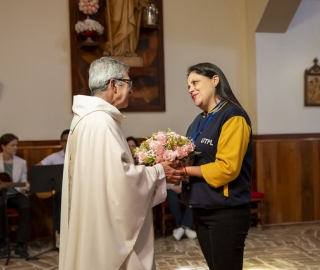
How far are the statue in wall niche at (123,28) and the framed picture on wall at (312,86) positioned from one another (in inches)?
88.9

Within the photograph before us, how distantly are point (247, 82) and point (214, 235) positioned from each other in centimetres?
433

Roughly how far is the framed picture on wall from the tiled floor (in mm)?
1723

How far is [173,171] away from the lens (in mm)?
2412

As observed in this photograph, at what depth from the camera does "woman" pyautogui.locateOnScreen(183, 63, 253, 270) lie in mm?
2352

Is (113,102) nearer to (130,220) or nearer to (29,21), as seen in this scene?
(130,220)

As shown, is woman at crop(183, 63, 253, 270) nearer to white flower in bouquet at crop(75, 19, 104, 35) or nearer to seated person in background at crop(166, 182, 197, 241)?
seated person in background at crop(166, 182, 197, 241)

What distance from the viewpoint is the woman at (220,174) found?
92.6 inches

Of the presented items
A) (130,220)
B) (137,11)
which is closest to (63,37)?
(137,11)

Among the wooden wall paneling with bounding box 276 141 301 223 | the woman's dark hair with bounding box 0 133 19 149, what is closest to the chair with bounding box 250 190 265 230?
the wooden wall paneling with bounding box 276 141 301 223

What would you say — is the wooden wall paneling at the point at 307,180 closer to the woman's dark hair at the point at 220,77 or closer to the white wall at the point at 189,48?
the white wall at the point at 189,48

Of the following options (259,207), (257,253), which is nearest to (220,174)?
(257,253)

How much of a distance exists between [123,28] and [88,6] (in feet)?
1.63

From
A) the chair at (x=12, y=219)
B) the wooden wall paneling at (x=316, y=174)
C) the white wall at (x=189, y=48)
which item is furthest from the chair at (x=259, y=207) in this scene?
the chair at (x=12, y=219)

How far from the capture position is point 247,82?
21.1 ft
